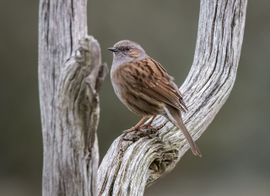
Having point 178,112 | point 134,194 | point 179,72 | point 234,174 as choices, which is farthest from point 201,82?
point 234,174

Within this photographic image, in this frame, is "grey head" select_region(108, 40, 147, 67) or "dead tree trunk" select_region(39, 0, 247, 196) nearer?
"dead tree trunk" select_region(39, 0, 247, 196)

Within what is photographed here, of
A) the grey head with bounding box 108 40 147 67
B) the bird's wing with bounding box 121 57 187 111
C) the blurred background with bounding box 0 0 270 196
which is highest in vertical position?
the grey head with bounding box 108 40 147 67

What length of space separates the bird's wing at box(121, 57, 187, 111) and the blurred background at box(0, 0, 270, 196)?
5.94 metres

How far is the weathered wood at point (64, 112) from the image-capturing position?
4.34 meters

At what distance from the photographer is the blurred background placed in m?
13.5

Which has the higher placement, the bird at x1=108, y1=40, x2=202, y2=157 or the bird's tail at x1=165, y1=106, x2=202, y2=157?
the bird at x1=108, y1=40, x2=202, y2=157

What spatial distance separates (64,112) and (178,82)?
9.19 meters

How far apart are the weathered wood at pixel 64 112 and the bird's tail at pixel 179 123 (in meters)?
1.66

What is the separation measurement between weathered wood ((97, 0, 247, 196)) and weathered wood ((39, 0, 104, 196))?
4.22 ft

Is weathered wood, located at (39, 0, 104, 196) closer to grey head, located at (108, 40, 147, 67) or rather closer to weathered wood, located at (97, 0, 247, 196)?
weathered wood, located at (97, 0, 247, 196)

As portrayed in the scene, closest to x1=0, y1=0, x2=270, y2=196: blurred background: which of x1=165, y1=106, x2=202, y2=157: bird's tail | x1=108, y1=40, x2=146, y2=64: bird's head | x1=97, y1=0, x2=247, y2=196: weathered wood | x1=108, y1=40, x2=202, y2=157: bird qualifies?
x1=108, y1=40, x2=146, y2=64: bird's head

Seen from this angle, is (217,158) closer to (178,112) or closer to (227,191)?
(227,191)

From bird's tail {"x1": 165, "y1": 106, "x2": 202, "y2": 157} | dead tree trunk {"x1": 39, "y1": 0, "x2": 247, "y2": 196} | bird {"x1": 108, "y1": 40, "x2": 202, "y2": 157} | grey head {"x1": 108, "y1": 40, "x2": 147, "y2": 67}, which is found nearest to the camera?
dead tree trunk {"x1": 39, "y1": 0, "x2": 247, "y2": 196}

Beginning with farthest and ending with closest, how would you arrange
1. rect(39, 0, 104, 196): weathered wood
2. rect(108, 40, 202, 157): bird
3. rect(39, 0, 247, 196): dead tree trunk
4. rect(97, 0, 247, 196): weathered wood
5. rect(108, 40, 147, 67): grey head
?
rect(108, 40, 147, 67): grey head → rect(108, 40, 202, 157): bird → rect(97, 0, 247, 196): weathered wood → rect(39, 0, 104, 196): weathered wood → rect(39, 0, 247, 196): dead tree trunk
